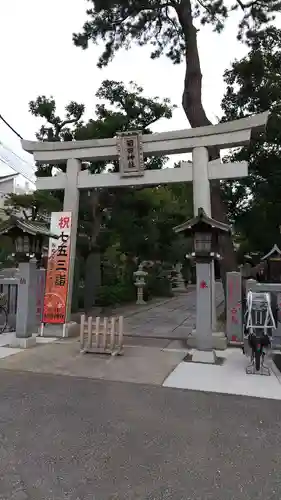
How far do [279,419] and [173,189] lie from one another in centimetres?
2146

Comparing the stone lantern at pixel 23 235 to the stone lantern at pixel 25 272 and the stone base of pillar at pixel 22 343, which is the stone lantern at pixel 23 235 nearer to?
the stone lantern at pixel 25 272

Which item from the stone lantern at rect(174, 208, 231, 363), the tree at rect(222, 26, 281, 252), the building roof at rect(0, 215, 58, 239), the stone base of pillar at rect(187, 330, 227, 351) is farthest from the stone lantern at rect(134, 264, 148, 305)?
the stone lantern at rect(174, 208, 231, 363)

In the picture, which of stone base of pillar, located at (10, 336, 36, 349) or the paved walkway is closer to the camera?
stone base of pillar, located at (10, 336, 36, 349)

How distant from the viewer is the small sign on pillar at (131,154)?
9211 mm

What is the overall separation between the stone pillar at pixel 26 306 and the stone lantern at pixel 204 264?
11.9ft

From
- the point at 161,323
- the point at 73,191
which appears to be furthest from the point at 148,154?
the point at 161,323

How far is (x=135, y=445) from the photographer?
3.34 metres

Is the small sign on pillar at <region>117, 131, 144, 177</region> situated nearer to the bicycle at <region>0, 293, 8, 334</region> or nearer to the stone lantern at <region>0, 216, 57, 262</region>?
the stone lantern at <region>0, 216, 57, 262</region>

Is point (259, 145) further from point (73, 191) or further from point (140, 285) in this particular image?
point (140, 285)

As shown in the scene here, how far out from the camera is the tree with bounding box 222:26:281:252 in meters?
11.1

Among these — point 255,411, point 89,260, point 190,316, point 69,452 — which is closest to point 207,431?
point 255,411

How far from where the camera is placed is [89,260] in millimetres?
14891

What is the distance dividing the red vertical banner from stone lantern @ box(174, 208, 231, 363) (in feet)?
11.4

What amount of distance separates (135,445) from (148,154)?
769cm
